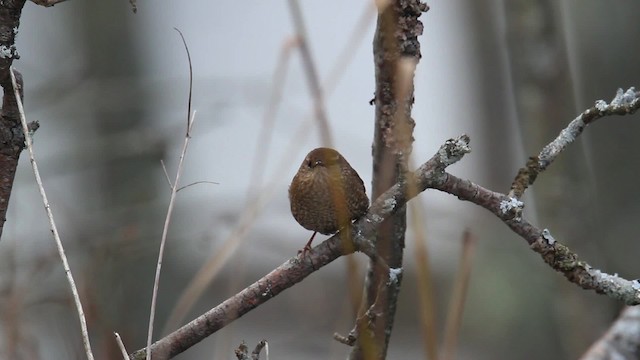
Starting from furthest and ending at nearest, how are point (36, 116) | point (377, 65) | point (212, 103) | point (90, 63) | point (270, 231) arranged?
point (90, 63) < point (36, 116) < point (212, 103) < point (270, 231) < point (377, 65)

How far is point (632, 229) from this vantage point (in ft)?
11.7

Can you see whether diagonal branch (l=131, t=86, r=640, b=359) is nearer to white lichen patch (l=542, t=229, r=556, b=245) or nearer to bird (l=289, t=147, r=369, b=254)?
white lichen patch (l=542, t=229, r=556, b=245)

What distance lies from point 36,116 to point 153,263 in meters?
0.93

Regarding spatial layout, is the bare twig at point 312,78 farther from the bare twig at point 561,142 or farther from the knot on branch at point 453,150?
the bare twig at point 561,142

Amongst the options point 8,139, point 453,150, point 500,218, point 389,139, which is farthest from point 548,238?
point 8,139

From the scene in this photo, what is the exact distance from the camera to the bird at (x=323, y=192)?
1.64m

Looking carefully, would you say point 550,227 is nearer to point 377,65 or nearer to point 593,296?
point 593,296

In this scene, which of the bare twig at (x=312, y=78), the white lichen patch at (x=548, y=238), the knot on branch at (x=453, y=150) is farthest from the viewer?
the white lichen patch at (x=548, y=238)

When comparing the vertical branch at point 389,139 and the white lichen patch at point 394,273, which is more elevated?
the vertical branch at point 389,139

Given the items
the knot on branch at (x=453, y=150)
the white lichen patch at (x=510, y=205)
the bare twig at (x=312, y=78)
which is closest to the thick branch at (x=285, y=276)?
the knot on branch at (x=453, y=150)

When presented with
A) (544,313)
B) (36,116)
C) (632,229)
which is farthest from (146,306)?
(632,229)

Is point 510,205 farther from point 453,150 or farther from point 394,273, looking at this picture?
point 394,273

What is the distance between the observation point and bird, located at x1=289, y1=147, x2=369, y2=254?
1638 millimetres

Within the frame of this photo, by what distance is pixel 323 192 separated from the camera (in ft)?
5.81
